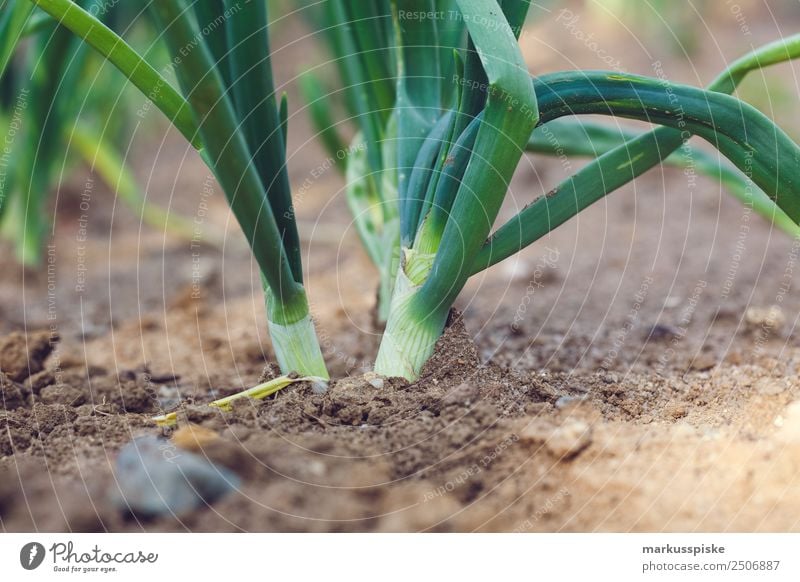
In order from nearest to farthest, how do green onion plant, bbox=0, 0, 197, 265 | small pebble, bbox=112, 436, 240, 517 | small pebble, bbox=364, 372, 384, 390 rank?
small pebble, bbox=112, 436, 240, 517 < small pebble, bbox=364, 372, 384, 390 < green onion plant, bbox=0, 0, 197, 265

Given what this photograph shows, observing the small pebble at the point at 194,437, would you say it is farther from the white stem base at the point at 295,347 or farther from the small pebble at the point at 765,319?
the small pebble at the point at 765,319

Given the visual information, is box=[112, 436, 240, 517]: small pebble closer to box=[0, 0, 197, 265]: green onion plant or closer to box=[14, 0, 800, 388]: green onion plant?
box=[14, 0, 800, 388]: green onion plant

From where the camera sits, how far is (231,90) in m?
0.77

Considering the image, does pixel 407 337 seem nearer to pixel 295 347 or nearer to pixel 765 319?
pixel 295 347

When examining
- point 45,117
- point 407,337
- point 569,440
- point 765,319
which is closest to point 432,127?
point 407,337

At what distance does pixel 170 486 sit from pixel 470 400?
274 millimetres

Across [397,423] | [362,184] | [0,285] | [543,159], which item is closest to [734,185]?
[362,184]

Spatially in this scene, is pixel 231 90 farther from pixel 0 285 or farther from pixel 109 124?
pixel 109 124

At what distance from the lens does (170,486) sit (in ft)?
2.09

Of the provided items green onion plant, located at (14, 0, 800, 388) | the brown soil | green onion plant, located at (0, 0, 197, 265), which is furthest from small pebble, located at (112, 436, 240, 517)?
green onion plant, located at (0, 0, 197, 265)
